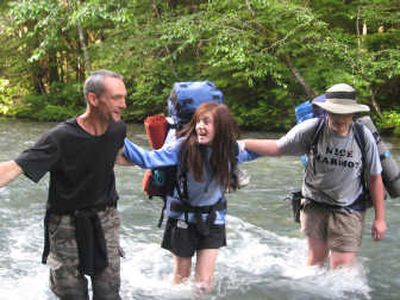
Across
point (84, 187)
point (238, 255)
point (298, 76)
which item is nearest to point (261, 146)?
point (84, 187)

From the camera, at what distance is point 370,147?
4934 mm

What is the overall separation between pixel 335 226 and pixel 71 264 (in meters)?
2.26

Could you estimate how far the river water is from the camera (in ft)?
18.9

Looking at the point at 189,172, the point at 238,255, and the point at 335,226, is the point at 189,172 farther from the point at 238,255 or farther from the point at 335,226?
the point at 238,255

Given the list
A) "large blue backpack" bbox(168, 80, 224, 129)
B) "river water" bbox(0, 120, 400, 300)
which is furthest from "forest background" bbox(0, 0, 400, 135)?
"large blue backpack" bbox(168, 80, 224, 129)

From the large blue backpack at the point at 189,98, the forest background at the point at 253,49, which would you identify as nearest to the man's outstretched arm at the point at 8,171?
the large blue backpack at the point at 189,98

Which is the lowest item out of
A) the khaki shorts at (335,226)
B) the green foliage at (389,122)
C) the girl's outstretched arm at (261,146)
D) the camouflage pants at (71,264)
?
the green foliage at (389,122)

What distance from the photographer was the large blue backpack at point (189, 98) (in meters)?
4.50

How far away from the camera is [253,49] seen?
666 inches

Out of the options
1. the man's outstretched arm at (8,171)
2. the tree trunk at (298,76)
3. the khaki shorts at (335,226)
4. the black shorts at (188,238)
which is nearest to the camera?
the man's outstretched arm at (8,171)

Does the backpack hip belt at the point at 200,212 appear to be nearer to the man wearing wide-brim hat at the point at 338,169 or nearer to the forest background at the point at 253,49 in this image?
the man wearing wide-brim hat at the point at 338,169

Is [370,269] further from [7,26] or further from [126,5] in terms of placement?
[7,26]

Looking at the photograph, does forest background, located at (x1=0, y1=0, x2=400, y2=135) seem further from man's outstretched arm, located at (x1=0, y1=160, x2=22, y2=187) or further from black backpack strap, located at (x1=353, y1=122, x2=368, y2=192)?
man's outstretched arm, located at (x1=0, y1=160, x2=22, y2=187)

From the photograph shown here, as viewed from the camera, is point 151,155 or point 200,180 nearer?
point 151,155
